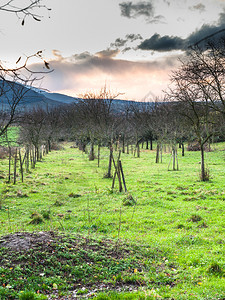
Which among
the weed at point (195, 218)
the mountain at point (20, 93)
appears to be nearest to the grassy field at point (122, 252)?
the weed at point (195, 218)

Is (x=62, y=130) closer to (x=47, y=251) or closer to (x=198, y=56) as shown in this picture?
(x=198, y=56)

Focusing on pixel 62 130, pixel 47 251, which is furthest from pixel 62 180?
pixel 62 130

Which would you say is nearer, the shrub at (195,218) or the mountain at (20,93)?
the mountain at (20,93)

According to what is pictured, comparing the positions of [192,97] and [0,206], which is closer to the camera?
[0,206]

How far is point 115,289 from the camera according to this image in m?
5.10

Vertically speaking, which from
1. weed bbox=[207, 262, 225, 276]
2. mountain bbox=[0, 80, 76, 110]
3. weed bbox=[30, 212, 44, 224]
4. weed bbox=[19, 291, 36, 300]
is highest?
mountain bbox=[0, 80, 76, 110]

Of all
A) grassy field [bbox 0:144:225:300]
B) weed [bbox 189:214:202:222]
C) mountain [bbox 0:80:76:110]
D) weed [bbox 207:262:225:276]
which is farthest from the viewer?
weed [bbox 189:214:202:222]

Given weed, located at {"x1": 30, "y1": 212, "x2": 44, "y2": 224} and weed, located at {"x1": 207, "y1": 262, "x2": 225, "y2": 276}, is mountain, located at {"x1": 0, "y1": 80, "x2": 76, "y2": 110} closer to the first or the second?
weed, located at {"x1": 30, "y1": 212, "x2": 44, "y2": 224}

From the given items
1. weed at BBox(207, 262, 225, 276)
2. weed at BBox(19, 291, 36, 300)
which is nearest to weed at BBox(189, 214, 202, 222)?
weed at BBox(207, 262, 225, 276)

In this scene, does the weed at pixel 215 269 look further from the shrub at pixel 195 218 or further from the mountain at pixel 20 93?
the mountain at pixel 20 93

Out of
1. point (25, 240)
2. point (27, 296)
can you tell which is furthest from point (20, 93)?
point (27, 296)

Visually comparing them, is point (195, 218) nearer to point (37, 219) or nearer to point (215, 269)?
point (215, 269)

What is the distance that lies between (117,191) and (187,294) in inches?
438

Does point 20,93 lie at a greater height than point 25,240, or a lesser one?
greater
